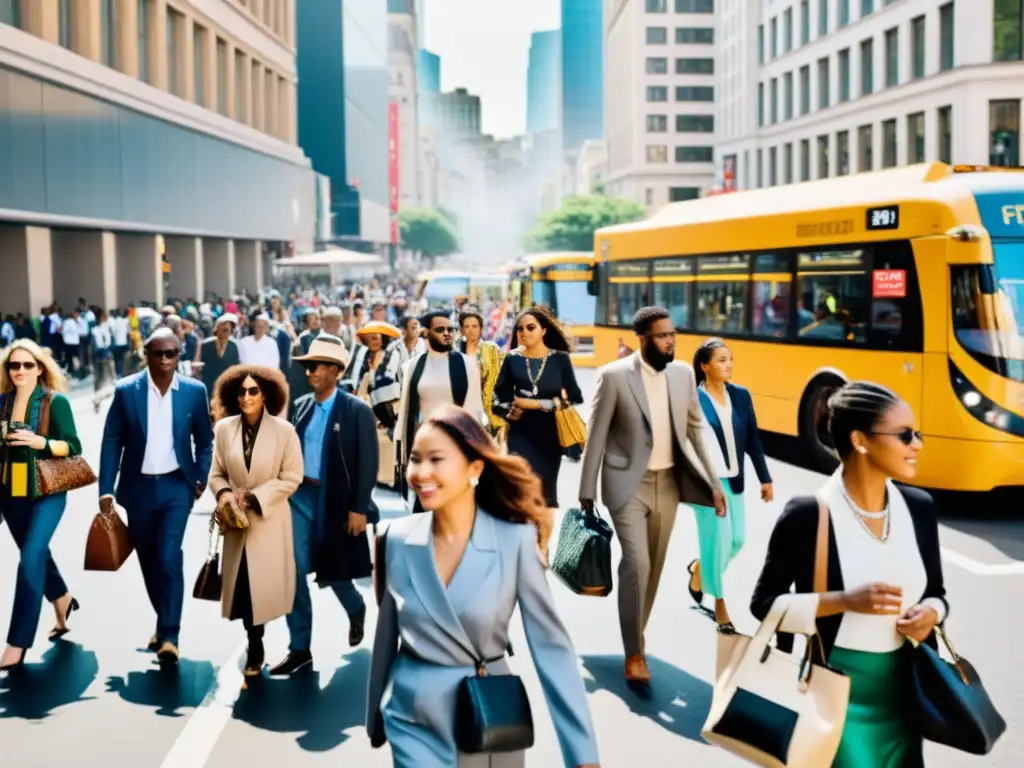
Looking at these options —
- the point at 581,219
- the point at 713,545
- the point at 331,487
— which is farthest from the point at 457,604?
the point at 581,219

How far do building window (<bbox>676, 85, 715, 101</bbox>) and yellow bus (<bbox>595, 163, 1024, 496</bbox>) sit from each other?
10380 cm

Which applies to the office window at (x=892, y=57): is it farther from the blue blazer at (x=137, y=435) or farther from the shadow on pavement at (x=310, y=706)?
the shadow on pavement at (x=310, y=706)

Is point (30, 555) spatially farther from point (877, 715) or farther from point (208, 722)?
point (877, 715)

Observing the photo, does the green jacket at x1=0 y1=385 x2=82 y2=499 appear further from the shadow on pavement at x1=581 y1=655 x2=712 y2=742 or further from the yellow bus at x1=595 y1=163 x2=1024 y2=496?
the yellow bus at x1=595 y1=163 x2=1024 y2=496

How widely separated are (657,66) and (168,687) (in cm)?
11856

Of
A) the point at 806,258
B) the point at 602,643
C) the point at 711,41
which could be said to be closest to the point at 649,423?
the point at 602,643

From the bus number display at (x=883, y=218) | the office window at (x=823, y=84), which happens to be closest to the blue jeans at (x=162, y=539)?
the bus number display at (x=883, y=218)

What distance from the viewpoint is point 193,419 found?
758 cm

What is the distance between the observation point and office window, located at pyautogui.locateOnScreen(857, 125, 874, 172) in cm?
5644

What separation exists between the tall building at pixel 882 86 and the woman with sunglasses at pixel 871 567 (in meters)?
45.6

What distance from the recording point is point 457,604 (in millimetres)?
3574

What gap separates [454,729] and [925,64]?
49.9m

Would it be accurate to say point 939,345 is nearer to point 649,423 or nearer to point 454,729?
point 649,423

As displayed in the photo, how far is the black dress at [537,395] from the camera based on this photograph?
31.2ft
